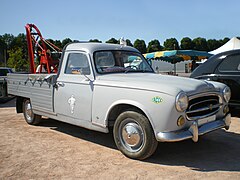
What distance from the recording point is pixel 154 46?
63750 millimetres

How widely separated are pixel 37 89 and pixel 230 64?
189 inches

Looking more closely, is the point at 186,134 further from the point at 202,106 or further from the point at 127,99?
the point at 127,99

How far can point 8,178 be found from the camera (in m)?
3.52

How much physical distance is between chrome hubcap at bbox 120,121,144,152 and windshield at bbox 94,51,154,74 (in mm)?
1179

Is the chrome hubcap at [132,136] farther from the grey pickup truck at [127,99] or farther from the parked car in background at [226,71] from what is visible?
the parked car in background at [226,71]

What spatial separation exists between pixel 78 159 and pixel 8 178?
1.06m

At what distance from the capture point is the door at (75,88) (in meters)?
4.70

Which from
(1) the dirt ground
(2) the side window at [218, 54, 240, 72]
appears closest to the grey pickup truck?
(1) the dirt ground

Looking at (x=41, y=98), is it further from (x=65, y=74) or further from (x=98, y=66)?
(x=98, y=66)

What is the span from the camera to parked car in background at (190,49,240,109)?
6557 millimetres

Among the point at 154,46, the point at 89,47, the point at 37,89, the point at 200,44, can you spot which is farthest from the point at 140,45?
the point at 89,47

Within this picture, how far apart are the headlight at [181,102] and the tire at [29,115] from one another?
4016 millimetres

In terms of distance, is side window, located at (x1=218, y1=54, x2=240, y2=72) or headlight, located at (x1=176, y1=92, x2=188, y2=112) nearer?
headlight, located at (x1=176, y1=92, x2=188, y2=112)

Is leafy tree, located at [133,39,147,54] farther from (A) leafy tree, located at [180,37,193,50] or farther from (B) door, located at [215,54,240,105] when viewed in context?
(B) door, located at [215,54,240,105]
